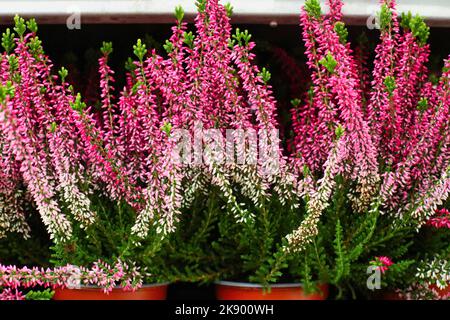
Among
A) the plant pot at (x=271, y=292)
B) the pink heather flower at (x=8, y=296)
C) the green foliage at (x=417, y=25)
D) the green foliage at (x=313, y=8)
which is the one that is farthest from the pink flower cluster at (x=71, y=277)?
the green foliage at (x=417, y=25)

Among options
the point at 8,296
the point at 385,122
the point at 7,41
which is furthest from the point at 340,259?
the point at 7,41

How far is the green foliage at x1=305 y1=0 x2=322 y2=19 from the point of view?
1001 millimetres

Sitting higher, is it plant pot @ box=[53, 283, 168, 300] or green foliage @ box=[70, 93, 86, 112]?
green foliage @ box=[70, 93, 86, 112]

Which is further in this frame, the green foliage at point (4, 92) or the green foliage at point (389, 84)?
the green foliage at point (389, 84)

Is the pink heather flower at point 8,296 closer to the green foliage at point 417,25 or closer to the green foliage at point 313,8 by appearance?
the green foliage at point 313,8

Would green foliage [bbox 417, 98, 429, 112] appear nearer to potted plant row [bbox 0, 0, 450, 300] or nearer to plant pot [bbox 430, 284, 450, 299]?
potted plant row [bbox 0, 0, 450, 300]

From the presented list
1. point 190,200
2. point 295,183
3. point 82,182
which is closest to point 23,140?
point 82,182

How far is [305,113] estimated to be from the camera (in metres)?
1.14

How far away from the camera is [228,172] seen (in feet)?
3.55

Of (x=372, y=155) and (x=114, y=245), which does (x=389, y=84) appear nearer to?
(x=372, y=155)

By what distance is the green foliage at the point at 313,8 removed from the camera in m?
1.00

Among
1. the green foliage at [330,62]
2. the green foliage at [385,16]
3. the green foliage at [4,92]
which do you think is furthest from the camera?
the green foliage at [385,16]

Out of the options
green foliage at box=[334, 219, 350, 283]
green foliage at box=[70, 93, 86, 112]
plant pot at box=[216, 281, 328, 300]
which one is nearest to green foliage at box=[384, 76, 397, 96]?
green foliage at box=[334, 219, 350, 283]

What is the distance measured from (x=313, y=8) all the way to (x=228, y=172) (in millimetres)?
299
